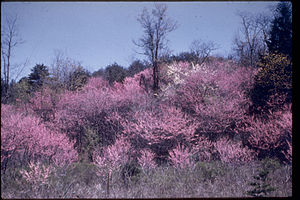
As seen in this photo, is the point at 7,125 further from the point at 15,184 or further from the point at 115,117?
the point at 115,117

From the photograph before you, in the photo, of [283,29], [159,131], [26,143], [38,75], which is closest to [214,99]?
[159,131]

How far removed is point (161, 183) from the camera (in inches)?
235

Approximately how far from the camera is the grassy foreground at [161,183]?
530cm

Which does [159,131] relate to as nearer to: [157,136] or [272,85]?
[157,136]

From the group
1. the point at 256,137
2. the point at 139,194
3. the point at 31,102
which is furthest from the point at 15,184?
the point at 256,137

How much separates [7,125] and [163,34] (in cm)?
1050

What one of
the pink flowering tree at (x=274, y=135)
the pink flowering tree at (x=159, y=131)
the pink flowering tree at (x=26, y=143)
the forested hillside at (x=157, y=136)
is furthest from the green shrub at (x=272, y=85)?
the pink flowering tree at (x=26, y=143)

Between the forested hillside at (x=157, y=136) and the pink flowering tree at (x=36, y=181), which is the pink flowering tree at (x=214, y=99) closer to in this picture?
the forested hillside at (x=157, y=136)

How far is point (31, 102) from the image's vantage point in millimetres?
11812

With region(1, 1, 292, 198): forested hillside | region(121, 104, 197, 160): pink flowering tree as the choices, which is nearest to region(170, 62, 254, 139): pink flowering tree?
region(1, 1, 292, 198): forested hillside

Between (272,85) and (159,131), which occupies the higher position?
(272,85)

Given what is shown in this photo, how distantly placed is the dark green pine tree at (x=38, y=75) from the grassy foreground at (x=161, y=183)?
9584 millimetres

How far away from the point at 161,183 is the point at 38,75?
43.8 feet

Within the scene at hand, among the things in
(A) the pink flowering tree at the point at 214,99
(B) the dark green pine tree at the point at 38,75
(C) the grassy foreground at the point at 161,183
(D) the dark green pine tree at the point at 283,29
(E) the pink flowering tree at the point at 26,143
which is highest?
(D) the dark green pine tree at the point at 283,29
